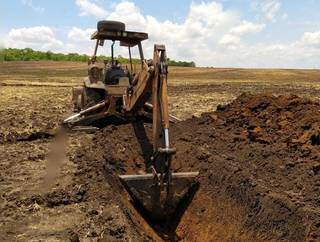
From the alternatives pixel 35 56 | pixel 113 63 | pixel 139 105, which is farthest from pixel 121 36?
pixel 35 56

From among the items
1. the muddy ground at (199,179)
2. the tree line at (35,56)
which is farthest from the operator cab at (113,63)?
the tree line at (35,56)

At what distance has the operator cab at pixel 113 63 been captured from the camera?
37.3 feet

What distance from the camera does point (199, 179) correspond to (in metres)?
7.81

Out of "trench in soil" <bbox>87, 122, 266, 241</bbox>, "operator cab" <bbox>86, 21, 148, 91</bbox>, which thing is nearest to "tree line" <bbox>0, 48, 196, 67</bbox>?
"operator cab" <bbox>86, 21, 148, 91</bbox>

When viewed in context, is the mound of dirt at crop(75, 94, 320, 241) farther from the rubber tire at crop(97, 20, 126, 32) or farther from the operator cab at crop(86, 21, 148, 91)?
the rubber tire at crop(97, 20, 126, 32)

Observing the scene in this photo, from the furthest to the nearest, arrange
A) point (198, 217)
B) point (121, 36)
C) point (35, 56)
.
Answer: point (35, 56), point (121, 36), point (198, 217)

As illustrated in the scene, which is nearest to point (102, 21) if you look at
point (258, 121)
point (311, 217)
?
point (258, 121)

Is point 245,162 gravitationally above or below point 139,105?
below

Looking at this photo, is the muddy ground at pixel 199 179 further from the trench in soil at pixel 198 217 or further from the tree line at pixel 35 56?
the tree line at pixel 35 56

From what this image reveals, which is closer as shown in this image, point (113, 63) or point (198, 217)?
point (198, 217)

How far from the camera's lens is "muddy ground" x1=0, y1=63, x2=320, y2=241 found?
233 inches

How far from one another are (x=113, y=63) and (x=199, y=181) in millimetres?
5205

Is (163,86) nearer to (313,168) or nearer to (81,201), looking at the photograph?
(81,201)

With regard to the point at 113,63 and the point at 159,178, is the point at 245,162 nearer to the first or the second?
the point at 159,178
